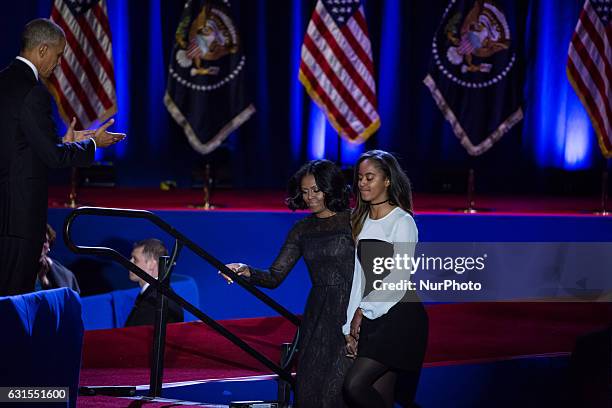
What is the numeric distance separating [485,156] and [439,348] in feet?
18.8

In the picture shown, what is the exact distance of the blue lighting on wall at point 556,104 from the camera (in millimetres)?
10336

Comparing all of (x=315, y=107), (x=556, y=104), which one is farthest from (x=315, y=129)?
(x=556, y=104)

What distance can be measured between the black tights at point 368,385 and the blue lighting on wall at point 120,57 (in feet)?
23.6

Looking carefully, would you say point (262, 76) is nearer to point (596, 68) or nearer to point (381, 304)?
point (596, 68)

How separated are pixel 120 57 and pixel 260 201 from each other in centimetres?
298

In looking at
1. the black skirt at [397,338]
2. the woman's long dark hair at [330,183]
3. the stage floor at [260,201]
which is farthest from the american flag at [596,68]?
the black skirt at [397,338]

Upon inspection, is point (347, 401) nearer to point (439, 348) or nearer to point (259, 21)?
point (439, 348)

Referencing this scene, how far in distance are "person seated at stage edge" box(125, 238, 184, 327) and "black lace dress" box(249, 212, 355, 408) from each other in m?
1.55

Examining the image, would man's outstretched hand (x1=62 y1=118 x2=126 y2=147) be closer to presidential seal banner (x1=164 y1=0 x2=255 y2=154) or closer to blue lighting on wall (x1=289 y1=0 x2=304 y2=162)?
presidential seal banner (x1=164 y1=0 x2=255 y2=154)

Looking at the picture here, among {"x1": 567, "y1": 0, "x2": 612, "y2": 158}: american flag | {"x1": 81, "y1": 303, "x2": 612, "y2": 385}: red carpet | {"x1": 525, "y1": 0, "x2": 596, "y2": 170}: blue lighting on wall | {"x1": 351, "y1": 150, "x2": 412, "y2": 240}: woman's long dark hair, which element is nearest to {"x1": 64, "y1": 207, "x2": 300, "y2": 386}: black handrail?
{"x1": 351, "y1": 150, "x2": 412, "y2": 240}: woman's long dark hair

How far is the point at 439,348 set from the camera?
5227 millimetres

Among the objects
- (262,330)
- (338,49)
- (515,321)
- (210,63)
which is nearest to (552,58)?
(338,49)

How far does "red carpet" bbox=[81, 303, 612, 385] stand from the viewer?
Result: 4.82m

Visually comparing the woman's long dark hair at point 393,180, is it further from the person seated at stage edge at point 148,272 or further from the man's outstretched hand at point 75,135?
the person seated at stage edge at point 148,272
